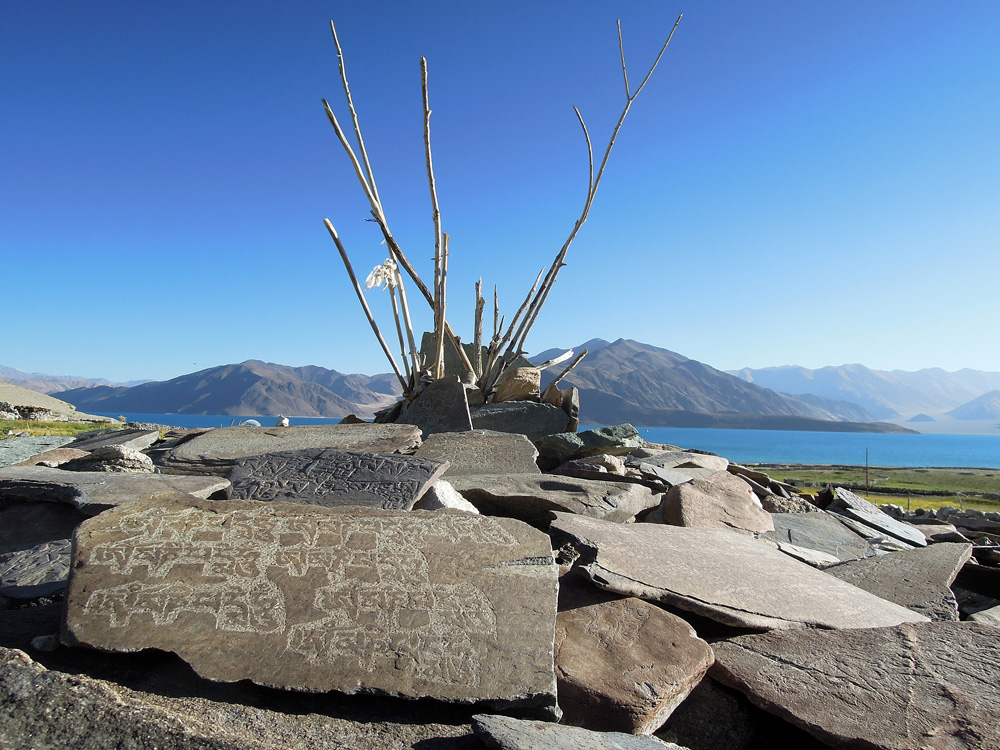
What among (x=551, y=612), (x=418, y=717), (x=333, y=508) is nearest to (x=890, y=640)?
(x=551, y=612)

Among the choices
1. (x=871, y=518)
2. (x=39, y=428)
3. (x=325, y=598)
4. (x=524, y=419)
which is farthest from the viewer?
(x=39, y=428)

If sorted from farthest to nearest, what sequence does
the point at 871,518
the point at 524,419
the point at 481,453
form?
the point at 524,419, the point at 871,518, the point at 481,453

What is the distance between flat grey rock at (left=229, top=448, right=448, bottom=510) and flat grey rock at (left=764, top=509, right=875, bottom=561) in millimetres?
2726

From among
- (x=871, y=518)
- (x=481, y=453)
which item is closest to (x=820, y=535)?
(x=871, y=518)

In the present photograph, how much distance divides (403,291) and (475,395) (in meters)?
1.55

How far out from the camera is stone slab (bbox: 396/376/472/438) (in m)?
6.39

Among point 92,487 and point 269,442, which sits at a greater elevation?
point 269,442

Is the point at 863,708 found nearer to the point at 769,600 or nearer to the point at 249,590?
the point at 769,600

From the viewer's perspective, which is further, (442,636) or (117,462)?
(117,462)

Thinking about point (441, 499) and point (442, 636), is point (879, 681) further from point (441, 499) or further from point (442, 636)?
point (441, 499)

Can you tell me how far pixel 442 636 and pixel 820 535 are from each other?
12.7 ft

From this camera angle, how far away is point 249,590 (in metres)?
2.31

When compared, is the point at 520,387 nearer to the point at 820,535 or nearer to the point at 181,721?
the point at 820,535

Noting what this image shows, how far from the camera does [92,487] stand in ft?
12.3
